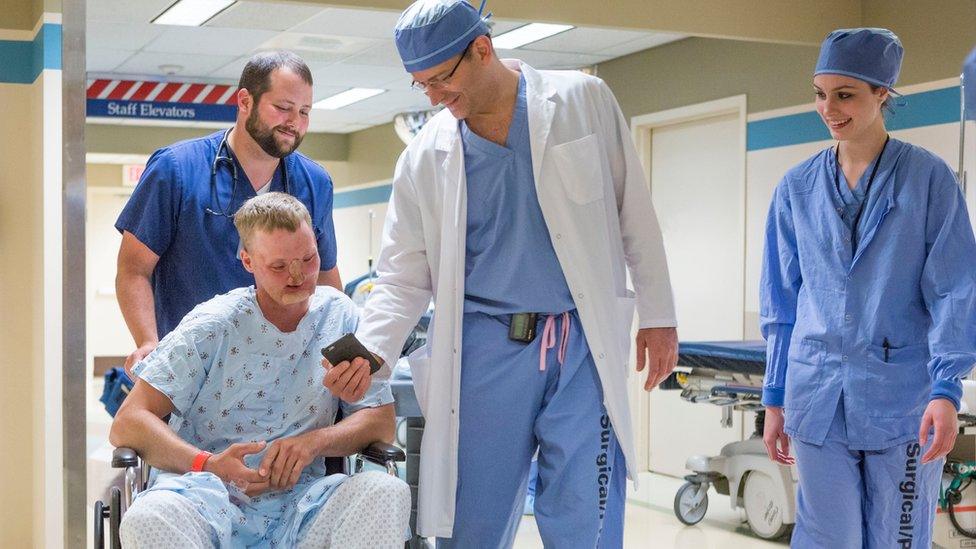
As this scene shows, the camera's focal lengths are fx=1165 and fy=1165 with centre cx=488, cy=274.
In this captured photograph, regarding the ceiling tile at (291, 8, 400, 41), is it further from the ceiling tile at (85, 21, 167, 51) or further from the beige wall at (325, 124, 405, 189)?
the beige wall at (325, 124, 405, 189)

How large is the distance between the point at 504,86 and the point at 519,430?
71cm

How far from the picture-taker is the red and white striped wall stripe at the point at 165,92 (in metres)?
7.75

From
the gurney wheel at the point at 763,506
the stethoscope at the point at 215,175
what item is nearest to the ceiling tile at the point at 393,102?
the gurney wheel at the point at 763,506

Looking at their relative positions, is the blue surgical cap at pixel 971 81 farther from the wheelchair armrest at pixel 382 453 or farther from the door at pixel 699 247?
the door at pixel 699 247

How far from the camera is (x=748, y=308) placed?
21.2ft

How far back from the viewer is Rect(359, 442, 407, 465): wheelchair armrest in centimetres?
240

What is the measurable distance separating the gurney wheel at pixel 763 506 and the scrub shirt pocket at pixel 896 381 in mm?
2770

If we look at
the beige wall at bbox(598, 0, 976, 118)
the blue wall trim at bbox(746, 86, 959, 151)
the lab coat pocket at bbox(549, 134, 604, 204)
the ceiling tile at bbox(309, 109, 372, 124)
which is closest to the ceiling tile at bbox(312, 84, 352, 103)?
the ceiling tile at bbox(309, 109, 372, 124)

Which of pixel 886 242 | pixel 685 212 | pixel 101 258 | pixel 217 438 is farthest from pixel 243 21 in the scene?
pixel 101 258

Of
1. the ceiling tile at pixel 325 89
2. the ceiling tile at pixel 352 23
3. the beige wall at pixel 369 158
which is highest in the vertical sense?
the ceiling tile at pixel 352 23

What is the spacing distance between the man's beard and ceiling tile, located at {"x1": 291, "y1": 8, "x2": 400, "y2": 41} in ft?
11.5

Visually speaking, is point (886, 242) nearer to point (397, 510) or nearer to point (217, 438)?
point (397, 510)

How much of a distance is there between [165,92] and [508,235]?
233 inches

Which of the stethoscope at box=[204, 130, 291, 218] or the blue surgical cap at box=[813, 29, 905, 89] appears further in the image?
the stethoscope at box=[204, 130, 291, 218]
